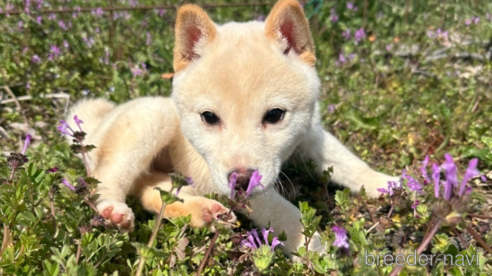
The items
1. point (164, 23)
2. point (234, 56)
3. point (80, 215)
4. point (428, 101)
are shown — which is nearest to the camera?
point (80, 215)

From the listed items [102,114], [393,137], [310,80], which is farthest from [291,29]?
[102,114]

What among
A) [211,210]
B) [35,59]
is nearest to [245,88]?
[211,210]

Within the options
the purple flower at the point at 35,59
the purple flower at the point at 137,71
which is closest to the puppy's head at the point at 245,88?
the purple flower at the point at 137,71

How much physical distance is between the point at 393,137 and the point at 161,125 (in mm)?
1865

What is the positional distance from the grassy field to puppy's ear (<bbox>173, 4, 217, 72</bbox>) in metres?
0.95

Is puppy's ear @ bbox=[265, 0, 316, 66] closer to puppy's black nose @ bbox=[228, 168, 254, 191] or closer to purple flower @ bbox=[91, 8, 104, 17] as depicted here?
puppy's black nose @ bbox=[228, 168, 254, 191]

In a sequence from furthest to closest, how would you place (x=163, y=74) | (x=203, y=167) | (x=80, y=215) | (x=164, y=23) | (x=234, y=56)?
(x=164, y=23) → (x=163, y=74) → (x=203, y=167) → (x=234, y=56) → (x=80, y=215)

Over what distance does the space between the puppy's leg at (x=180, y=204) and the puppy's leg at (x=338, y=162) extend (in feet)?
2.89

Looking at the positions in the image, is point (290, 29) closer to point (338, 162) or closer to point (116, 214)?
point (338, 162)

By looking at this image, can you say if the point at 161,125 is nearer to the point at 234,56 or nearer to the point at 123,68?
the point at 234,56

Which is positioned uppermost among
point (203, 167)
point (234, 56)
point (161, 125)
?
point (234, 56)

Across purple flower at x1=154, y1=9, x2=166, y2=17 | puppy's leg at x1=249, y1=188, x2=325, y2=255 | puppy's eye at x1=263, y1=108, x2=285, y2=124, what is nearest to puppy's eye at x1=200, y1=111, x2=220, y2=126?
puppy's eye at x1=263, y1=108, x2=285, y2=124

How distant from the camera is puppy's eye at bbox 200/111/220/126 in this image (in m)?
2.31

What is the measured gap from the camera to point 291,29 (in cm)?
254
